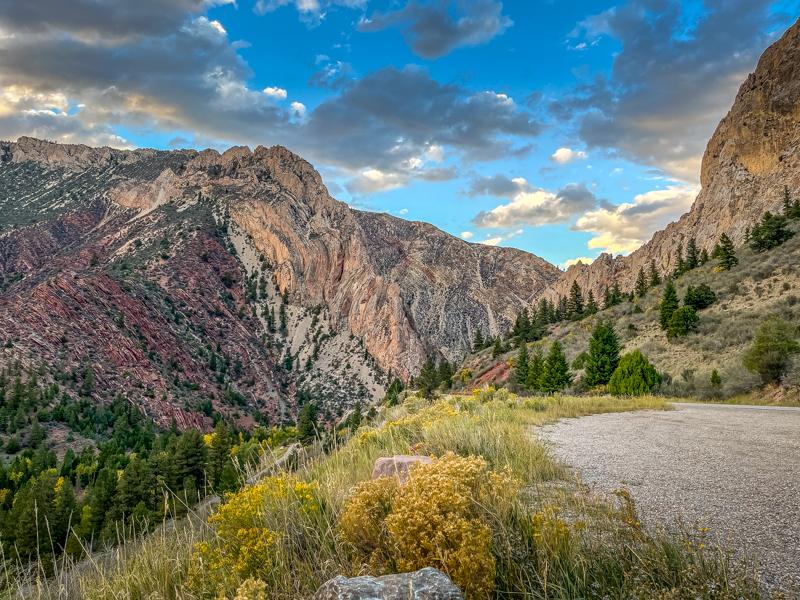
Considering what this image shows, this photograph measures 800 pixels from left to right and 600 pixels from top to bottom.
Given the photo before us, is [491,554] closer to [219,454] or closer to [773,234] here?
[219,454]

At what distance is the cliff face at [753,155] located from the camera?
78500 millimetres

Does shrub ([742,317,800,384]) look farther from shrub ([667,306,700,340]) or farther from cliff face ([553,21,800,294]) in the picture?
cliff face ([553,21,800,294])

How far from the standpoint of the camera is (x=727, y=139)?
93.8m

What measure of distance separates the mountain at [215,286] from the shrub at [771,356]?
79207 mm

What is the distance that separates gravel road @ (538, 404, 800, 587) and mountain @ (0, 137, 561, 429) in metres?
79.3

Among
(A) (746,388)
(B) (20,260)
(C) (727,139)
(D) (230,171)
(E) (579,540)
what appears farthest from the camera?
(D) (230,171)

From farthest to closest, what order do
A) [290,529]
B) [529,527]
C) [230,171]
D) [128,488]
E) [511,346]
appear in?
[230,171]
[511,346]
[128,488]
[290,529]
[529,527]

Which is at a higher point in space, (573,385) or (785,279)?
(785,279)

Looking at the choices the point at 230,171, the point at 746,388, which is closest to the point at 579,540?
the point at 746,388

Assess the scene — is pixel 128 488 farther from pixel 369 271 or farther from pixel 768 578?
pixel 369 271

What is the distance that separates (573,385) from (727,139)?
325ft

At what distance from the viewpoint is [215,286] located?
121 metres

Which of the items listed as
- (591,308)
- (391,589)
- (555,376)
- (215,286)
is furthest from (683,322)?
(215,286)

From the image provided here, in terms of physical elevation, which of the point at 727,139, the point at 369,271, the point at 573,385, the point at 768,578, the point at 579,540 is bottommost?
the point at 573,385
